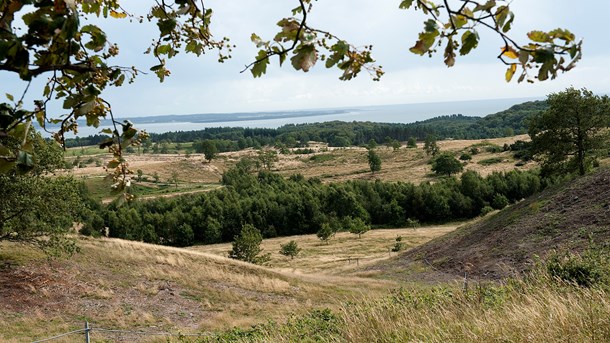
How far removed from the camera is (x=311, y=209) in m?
84.0

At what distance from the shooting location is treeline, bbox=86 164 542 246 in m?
76.7

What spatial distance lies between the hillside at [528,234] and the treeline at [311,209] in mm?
46710

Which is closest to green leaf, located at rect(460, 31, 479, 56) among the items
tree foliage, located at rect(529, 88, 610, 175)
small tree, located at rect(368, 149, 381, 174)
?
tree foliage, located at rect(529, 88, 610, 175)

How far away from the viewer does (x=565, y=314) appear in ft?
13.5

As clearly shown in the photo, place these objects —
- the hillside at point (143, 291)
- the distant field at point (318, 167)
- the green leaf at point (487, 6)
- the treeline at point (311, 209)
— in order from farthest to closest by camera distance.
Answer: the distant field at point (318, 167)
the treeline at point (311, 209)
the hillside at point (143, 291)
the green leaf at point (487, 6)

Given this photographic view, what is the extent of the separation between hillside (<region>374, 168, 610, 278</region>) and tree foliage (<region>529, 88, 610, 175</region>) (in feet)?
9.82

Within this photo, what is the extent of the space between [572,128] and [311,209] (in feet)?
188

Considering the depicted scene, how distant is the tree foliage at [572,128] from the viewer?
29.8m

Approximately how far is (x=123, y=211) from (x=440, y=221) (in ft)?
194

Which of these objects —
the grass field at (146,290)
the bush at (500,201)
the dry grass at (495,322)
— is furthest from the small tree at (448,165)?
the dry grass at (495,322)

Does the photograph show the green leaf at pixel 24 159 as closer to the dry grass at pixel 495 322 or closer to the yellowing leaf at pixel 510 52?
the yellowing leaf at pixel 510 52

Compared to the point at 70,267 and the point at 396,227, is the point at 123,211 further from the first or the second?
the point at 70,267

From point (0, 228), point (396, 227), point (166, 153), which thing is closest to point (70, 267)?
point (0, 228)

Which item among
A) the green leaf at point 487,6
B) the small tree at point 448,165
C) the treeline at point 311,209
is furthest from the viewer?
the small tree at point 448,165
